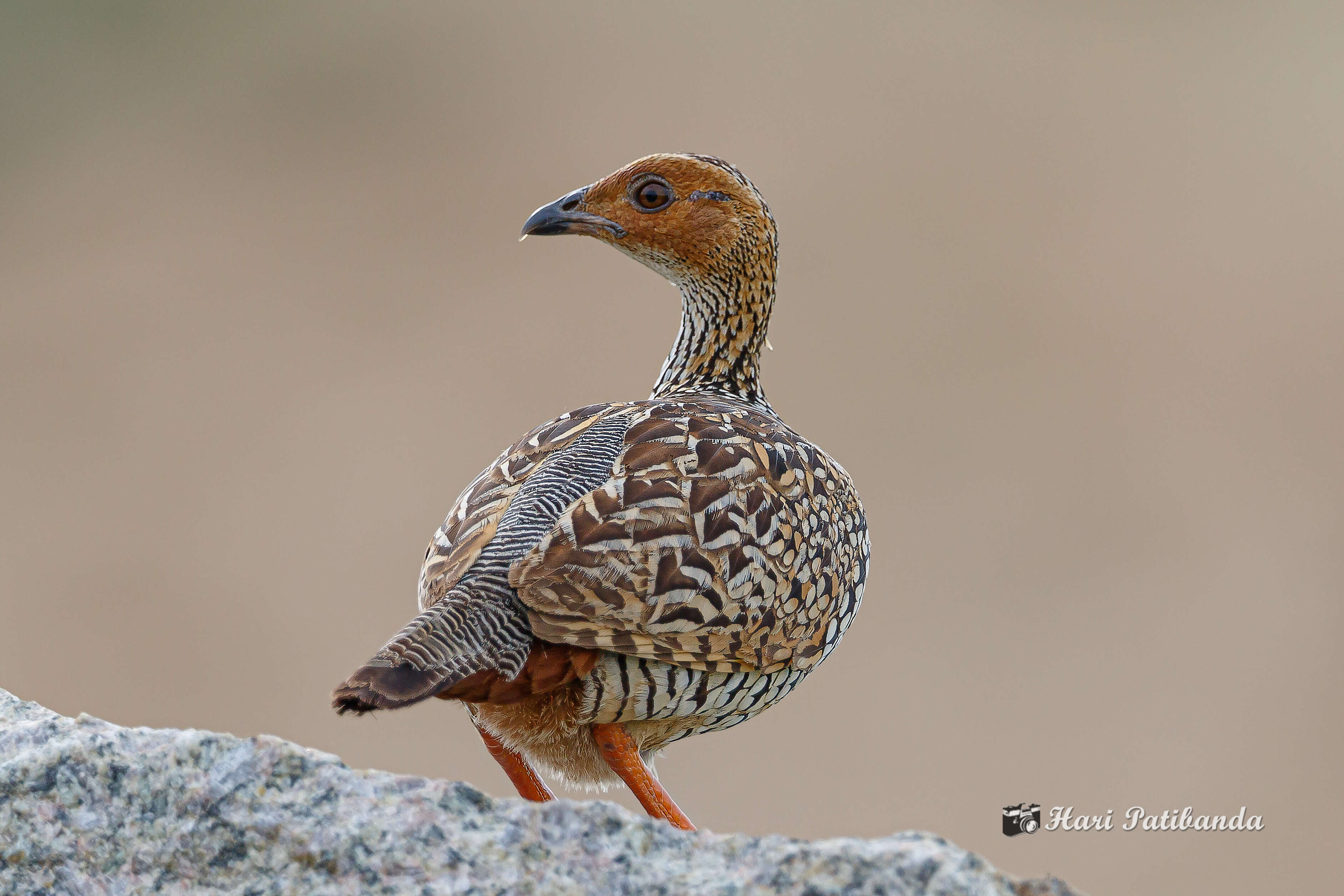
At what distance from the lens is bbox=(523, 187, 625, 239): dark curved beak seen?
538 centimetres

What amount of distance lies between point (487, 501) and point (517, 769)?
85 centimetres

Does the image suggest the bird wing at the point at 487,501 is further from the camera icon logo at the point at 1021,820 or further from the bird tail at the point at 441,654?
the camera icon logo at the point at 1021,820

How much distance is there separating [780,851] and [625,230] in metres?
3.40

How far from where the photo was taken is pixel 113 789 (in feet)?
9.47

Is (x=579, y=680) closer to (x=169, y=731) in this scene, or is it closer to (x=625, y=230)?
(x=169, y=731)

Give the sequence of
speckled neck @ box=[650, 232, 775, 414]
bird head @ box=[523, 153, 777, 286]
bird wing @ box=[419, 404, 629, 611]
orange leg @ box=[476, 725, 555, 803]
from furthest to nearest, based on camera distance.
→ speckled neck @ box=[650, 232, 775, 414] < bird head @ box=[523, 153, 777, 286] < orange leg @ box=[476, 725, 555, 803] < bird wing @ box=[419, 404, 629, 611]

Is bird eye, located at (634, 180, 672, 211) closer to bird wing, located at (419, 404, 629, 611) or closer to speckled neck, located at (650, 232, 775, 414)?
speckled neck, located at (650, 232, 775, 414)

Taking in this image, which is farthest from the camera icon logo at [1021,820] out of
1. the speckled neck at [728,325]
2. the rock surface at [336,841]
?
the speckled neck at [728,325]

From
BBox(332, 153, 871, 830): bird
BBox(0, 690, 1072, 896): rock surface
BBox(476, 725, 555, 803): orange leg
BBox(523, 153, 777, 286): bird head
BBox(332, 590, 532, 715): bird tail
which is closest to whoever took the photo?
BBox(0, 690, 1072, 896): rock surface

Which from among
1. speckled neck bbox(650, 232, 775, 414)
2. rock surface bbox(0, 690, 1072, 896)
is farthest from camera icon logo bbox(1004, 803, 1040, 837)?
speckled neck bbox(650, 232, 775, 414)

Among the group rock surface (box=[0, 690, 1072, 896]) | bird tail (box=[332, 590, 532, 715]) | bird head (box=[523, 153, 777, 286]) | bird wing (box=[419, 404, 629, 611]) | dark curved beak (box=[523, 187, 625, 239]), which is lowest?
rock surface (box=[0, 690, 1072, 896])

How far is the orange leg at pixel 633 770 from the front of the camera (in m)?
3.86

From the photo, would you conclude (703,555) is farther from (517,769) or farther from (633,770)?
(517,769)

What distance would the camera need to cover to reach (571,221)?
5.41m
